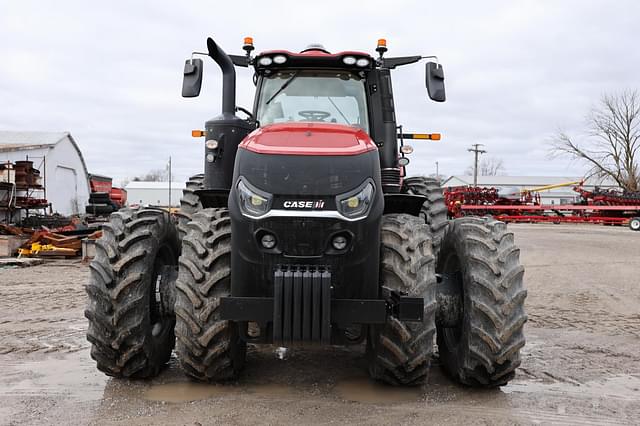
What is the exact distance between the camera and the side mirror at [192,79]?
192 inches

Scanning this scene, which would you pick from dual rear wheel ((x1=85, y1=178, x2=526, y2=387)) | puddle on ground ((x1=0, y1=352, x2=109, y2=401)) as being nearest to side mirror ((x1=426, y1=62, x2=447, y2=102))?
dual rear wheel ((x1=85, y1=178, x2=526, y2=387))

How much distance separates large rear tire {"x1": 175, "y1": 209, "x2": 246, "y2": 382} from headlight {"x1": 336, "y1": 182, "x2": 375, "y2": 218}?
910mm

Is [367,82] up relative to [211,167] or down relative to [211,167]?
up

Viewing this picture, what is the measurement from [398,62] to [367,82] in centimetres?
78

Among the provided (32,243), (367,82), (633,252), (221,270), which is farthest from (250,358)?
(633,252)

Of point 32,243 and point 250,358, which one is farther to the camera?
point 32,243

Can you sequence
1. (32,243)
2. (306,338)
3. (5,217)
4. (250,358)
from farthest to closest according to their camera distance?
(5,217), (32,243), (250,358), (306,338)

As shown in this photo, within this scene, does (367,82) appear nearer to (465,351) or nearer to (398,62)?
(398,62)

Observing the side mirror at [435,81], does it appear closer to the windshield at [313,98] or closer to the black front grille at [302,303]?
the windshield at [313,98]

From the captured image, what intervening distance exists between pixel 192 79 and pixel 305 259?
Result: 2114mm

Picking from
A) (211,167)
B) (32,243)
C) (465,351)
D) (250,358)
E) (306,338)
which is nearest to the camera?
(306,338)

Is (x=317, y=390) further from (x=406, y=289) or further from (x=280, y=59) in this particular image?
(x=280, y=59)

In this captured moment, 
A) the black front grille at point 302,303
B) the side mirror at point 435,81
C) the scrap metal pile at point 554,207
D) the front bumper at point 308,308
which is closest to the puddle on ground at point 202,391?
the front bumper at point 308,308

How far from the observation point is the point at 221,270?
13.1 feet
